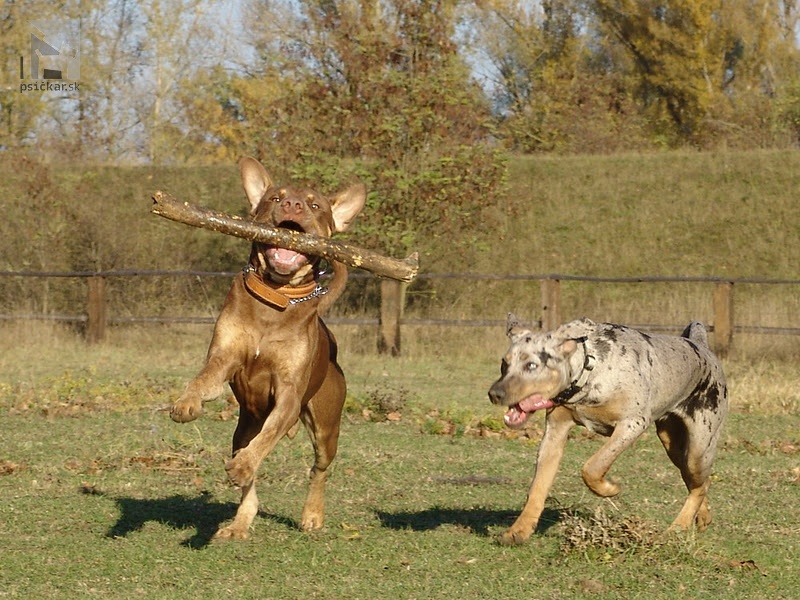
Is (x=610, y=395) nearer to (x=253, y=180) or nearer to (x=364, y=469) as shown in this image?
(x=253, y=180)

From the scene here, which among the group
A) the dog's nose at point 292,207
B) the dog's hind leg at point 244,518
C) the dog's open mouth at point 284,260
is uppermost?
the dog's nose at point 292,207

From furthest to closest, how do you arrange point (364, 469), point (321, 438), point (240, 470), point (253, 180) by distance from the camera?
point (364, 469)
point (321, 438)
point (253, 180)
point (240, 470)

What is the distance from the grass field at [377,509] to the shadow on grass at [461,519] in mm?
25

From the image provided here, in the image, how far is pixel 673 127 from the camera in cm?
4209

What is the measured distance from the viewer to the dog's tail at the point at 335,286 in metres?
6.96

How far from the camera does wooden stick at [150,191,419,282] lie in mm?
6492

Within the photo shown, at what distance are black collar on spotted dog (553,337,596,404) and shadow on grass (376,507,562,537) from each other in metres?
1.10

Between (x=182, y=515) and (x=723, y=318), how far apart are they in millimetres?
12804

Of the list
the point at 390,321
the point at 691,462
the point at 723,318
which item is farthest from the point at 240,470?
the point at 723,318

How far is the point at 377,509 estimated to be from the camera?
7914mm

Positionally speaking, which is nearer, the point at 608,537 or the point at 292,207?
the point at 608,537

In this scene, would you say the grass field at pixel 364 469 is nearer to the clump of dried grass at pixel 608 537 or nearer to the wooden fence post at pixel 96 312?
the clump of dried grass at pixel 608 537

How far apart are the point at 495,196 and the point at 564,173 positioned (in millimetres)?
9502

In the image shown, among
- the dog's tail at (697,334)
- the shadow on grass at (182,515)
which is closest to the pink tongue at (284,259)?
the shadow on grass at (182,515)
